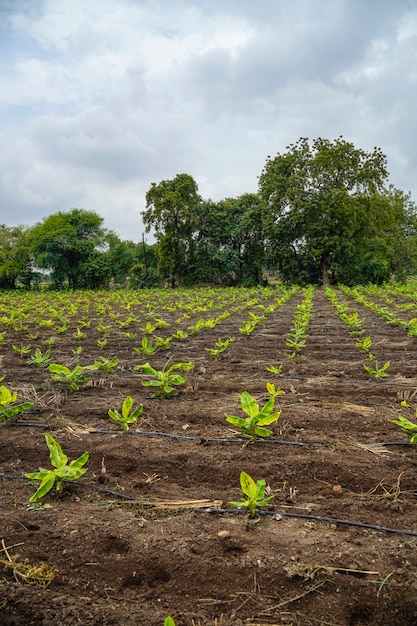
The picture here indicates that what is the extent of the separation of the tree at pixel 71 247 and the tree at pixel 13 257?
132cm

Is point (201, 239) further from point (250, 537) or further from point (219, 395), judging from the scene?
point (250, 537)

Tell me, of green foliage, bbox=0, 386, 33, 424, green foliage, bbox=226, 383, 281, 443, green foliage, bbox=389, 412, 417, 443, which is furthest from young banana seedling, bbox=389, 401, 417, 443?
green foliage, bbox=0, 386, 33, 424

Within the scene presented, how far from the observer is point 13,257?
36156 millimetres

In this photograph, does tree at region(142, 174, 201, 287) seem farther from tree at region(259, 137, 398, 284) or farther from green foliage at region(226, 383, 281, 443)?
green foliage at region(226, 383, 281, 443)

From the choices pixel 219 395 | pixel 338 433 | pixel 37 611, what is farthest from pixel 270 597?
pixel 219 395

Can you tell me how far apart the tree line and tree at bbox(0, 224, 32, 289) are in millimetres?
85

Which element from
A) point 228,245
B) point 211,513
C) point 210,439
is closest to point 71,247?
point 228,245

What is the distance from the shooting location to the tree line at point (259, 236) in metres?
29.0

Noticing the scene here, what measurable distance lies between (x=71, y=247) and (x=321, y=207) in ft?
64.5

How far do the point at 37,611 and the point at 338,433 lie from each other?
229cm

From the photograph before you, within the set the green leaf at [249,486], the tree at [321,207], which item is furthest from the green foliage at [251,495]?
the tree at [321,207]

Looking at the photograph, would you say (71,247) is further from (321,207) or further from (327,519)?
(327,519)

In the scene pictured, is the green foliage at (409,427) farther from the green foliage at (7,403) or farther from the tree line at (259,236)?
the tree line at (259,236)

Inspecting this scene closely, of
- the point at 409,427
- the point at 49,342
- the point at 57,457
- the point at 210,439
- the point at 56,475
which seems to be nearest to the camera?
the point at 56,475
